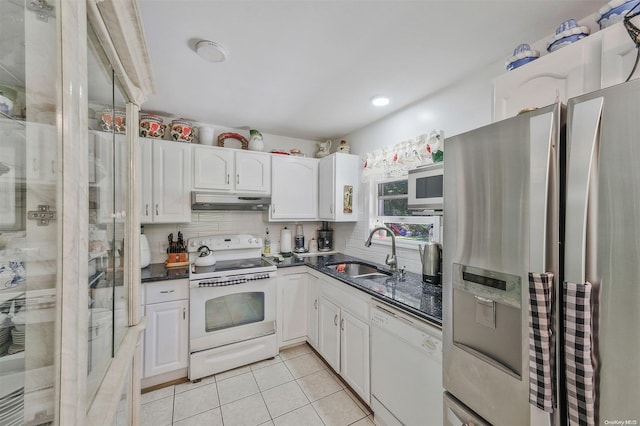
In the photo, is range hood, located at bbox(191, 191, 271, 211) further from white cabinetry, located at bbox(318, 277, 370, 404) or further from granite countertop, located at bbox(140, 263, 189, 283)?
white cabinetry, located at bbox(318, 277, 370, 404)

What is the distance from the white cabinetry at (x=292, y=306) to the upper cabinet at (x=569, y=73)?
2164 millimetres

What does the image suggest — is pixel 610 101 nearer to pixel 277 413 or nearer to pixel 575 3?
pixel 575 3

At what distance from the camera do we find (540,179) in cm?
79

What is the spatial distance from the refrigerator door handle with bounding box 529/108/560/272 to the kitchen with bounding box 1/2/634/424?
0.37 meters

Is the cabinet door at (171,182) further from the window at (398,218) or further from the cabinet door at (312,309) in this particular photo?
the window at (398,218)

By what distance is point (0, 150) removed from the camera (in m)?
0.48

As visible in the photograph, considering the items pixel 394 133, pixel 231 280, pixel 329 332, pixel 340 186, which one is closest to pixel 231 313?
pixel 231 280

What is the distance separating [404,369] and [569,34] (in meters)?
1.80

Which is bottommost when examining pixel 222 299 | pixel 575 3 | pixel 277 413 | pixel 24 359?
pixel 277 413

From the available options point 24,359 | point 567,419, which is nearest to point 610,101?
point 567,419

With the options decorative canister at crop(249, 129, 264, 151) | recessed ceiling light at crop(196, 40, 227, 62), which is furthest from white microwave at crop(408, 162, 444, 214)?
decorative canister at crop(249, 129, 264, 151)

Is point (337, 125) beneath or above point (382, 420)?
above

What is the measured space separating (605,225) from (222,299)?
245 cm

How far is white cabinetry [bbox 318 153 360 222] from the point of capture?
9.37 feet
